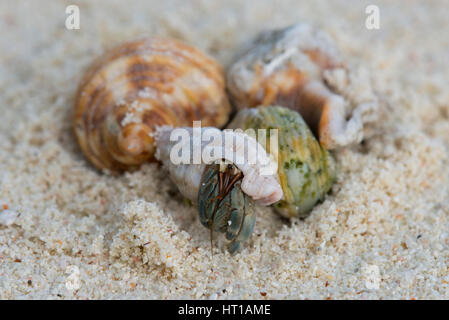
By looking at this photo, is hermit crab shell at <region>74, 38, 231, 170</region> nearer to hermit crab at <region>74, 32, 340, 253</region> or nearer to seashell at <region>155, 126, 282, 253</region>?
hermit crab at <region>74, 32, 340, 253</region>

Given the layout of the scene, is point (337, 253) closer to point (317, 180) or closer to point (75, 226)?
point (317, 180)

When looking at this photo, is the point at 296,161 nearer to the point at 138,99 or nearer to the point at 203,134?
the point at 203,134

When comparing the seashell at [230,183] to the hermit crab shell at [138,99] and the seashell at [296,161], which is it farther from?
the hermit crab shell at [138,99]

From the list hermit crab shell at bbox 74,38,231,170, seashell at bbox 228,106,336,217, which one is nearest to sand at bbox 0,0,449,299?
seashell at bbox 228,106,336,217

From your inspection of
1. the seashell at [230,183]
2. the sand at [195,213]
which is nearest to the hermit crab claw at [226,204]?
the seashell at [230,183]

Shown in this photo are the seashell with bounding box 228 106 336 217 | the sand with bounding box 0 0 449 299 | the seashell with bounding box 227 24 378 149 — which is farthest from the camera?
the seashell with bounding box 227 24 378 149

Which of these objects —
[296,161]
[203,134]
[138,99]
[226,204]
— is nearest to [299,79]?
[296,161]
